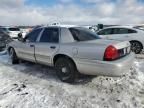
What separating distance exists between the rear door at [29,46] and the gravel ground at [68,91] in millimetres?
601

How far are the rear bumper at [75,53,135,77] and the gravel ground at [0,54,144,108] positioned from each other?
0.51 meters

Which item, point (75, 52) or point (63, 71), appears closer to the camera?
point (75, 52)

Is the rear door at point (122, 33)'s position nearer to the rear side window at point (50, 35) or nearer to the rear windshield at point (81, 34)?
the rear windshield at point (81, 34)

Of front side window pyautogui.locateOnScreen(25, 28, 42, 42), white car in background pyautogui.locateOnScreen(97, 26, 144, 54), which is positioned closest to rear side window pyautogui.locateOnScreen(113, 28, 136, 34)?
white car in background pyautogui.locateOnScreen(97, 26, 144, 54)

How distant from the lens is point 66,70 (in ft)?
16.8

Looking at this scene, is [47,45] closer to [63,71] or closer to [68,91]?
[63,71]

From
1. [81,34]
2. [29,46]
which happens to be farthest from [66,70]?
[29,46]

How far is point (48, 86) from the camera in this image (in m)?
4.97

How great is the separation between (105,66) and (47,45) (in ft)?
6.62

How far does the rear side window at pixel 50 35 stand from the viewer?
17.5 ft

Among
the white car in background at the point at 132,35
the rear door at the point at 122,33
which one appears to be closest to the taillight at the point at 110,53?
the white car in background at the point at 132,35

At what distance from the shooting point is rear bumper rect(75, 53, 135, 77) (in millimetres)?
4180

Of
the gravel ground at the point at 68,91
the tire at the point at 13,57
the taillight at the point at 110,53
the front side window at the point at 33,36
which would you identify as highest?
the front side window at the point at 33,36

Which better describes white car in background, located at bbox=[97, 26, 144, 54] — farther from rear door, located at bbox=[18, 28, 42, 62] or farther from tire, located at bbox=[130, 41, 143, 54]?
rear door, located at bbox=[18, 28, 42, 62]
